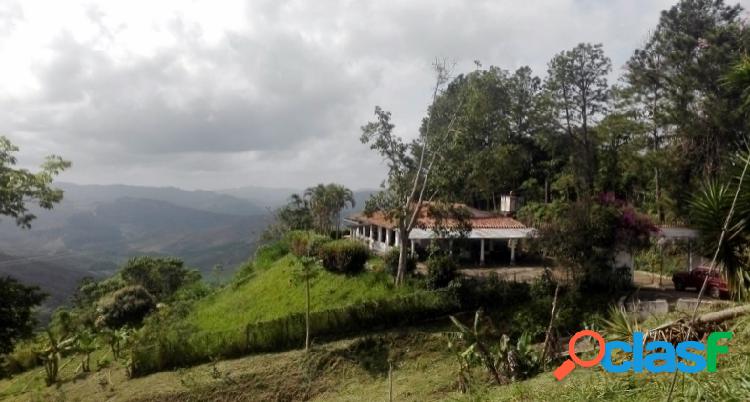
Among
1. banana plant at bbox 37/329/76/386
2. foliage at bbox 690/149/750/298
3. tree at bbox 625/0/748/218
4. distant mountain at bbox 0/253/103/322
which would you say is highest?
tree at bbox 625/0/748/218

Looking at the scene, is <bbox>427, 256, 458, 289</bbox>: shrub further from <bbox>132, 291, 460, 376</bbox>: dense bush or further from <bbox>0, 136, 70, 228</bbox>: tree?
<bbox>0, 136, 70, 228</bbox>: tree

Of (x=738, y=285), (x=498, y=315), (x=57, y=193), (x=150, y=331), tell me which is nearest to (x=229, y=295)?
(x=150, y=331)

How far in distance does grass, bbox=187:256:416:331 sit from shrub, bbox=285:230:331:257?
883 millimetres

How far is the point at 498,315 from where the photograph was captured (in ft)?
57.8

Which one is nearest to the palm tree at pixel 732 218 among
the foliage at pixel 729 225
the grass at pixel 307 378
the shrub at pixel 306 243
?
the foliage at pixel 729 225

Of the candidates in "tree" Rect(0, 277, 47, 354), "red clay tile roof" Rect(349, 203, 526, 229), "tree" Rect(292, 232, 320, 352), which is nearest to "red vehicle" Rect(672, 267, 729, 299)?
"red clay tile roof" Rect(349, 203, 526, 229)

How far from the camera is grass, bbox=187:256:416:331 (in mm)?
19125

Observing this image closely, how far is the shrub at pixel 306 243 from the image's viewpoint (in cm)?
2306

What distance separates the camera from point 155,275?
3566cm

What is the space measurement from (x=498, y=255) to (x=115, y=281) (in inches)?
1124

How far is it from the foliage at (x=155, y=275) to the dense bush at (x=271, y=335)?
18956mm

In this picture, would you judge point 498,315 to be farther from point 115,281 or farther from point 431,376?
point 115,281

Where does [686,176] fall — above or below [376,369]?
above

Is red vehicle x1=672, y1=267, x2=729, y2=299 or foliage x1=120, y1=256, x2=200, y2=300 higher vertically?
red vehicle x1=672, y1=267, x2=729, y2=299
